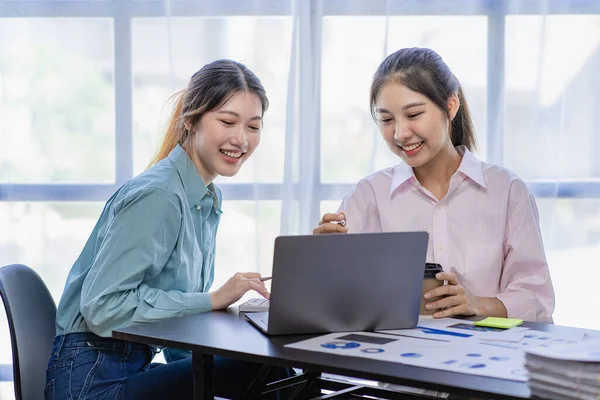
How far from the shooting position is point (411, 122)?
1.95 meters

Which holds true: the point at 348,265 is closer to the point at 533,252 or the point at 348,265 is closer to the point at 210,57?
the point at 533,252

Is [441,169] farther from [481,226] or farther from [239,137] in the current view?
[239,137]

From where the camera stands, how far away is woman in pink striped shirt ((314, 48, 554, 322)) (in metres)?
1.94

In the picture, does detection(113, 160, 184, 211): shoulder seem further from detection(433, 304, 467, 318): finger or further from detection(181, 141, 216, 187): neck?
detection(433, 304, 467, 318): finger

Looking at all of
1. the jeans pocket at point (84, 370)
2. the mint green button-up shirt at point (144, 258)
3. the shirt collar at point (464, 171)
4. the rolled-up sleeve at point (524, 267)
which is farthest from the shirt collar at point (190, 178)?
the rolled-up sleeve at point (524, 267)

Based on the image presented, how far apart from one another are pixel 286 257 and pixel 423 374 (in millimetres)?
338

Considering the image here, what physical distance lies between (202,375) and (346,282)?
305 millimetres

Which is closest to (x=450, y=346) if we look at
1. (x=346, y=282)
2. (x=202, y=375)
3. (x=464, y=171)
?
(x=346, y=282)

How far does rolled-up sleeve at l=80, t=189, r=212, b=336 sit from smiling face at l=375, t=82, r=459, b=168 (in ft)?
2.00

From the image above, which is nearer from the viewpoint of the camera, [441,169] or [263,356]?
[263,356]

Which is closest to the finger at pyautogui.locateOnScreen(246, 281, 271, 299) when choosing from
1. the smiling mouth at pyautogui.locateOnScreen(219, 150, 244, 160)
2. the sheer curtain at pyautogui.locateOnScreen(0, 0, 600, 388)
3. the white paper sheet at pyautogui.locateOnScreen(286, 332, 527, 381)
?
the white paper sheet at pyautogui.locateOnScreen(286, 332, 527, 381)

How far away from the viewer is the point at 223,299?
5.58 ft

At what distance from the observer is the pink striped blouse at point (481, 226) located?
193cm

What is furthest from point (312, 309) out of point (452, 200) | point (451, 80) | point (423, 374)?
point (451, 80)
